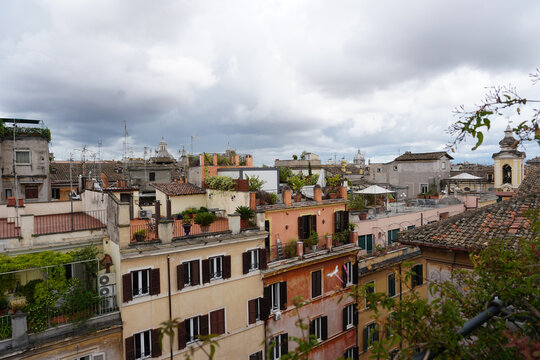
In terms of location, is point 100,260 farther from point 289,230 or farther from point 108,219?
point 289,230

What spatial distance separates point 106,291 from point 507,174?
43111mm

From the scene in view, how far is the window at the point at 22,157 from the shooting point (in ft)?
92.8

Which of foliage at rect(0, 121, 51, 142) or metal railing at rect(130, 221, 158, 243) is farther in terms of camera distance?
foliage at rect(0, 121, 51, 142)

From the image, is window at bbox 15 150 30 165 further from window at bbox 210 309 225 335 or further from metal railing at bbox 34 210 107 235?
window at bbox 210 309 225 335

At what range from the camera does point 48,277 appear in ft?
39.2

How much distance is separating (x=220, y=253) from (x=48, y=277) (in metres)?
6.85

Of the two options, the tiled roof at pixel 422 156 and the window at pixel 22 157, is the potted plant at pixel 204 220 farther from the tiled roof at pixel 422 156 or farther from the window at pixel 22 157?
the tiled roof at pixel 422 156

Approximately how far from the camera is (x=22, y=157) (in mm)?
28531

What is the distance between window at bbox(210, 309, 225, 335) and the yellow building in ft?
116

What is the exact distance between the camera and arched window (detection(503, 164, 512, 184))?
3741 cm

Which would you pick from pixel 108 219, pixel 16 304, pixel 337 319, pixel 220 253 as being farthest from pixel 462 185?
pixel 16 304

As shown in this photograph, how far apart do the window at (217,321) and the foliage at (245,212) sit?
4664 millimetres

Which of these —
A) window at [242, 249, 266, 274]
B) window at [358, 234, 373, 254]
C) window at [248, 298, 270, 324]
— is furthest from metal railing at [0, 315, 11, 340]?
window at [358, 234, 373, 254]

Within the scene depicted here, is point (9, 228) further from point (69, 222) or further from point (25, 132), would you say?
point (25, 132)
